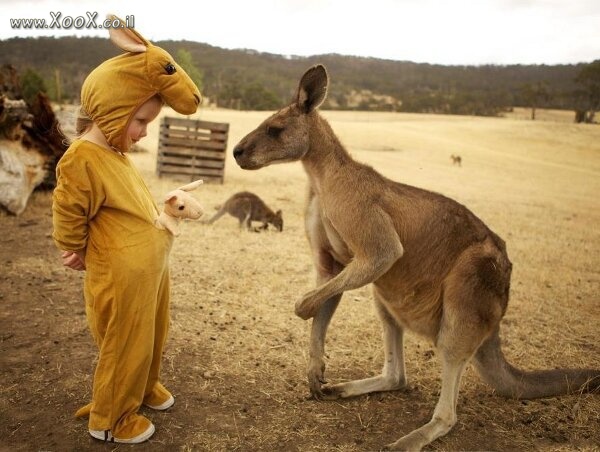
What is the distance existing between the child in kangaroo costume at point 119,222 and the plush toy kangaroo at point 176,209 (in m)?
0.04

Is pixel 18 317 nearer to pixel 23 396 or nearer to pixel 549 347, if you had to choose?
pixel 23 396

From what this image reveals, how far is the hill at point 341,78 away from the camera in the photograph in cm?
2894

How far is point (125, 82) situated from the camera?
231cm

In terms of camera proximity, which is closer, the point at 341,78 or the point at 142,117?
the point at 142,117

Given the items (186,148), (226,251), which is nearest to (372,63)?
(186,148)

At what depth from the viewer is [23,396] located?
304 centimetres

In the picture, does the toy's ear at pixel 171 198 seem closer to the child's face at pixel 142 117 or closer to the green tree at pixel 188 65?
the child's face at pixel 142 117

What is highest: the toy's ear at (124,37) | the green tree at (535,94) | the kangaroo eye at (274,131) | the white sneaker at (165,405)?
the green tree at (535,94)

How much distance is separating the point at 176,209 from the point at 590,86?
448 inches

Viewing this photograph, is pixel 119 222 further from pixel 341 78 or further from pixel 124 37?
pixel 341 78

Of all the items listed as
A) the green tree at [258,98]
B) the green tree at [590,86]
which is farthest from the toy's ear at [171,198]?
the green tree at [258,98]

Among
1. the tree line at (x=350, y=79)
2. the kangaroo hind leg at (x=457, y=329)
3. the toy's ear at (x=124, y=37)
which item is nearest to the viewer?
the toy's ear at (x=124, y=37)

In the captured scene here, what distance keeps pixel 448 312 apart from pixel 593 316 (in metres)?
3.26

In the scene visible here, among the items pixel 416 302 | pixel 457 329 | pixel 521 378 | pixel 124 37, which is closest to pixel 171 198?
pixel 124 37
